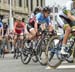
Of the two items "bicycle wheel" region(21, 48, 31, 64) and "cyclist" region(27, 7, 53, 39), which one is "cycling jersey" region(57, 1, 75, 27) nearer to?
"cyclist" region(27, 7, 53, 39)

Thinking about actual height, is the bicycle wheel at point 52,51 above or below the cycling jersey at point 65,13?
below

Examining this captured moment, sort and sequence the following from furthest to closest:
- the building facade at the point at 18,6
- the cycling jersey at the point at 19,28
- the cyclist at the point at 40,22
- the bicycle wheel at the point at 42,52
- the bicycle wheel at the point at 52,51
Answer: the building facade at the point at 18,6, the cycling jersey at the point at 19,28, the cyclist at the point at 40,22, the bicycle wheel at the point at 42,52, the bicycle wheel at the point at 52,51

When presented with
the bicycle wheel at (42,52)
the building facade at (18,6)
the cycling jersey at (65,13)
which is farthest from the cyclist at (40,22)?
the building facade at (18,6)

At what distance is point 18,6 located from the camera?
6831cm

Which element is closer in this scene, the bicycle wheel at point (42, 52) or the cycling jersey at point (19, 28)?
the bicycle wheel at point (42, 52)

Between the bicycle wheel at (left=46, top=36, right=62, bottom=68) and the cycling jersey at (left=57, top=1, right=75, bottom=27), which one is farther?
the bicycle wheel at (left=46, top=36, right=62, bottom=68)

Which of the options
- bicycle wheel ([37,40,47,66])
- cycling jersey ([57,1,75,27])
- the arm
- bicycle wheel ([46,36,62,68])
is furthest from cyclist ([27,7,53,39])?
the arm

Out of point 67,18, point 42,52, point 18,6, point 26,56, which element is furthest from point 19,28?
point 18,6

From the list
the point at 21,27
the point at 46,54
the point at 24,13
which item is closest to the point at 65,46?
the point at 46,54

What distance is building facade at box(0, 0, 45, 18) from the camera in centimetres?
6194

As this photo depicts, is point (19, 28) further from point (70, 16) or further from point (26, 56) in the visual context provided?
point (70, 16)

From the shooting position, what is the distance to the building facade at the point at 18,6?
61.9 meters

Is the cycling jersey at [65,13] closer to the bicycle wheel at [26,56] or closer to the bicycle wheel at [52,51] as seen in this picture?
the bicycle wheel at [52,51]

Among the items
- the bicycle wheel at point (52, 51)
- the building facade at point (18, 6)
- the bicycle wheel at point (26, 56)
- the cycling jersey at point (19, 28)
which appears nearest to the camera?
the bicycle wheel at point (52, 51)
